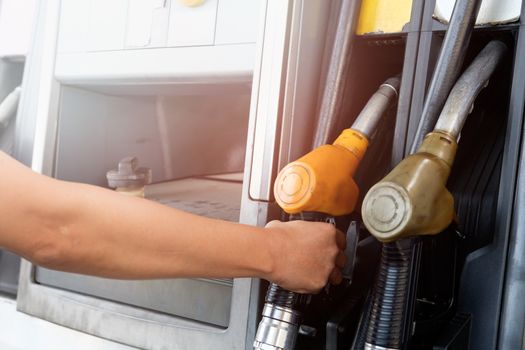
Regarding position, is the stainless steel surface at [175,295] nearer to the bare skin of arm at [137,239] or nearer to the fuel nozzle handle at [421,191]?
the bare skin of arm at [137,239]

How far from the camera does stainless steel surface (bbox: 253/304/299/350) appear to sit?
30.4 inches

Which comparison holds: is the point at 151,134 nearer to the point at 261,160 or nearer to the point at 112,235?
the point at 261,160

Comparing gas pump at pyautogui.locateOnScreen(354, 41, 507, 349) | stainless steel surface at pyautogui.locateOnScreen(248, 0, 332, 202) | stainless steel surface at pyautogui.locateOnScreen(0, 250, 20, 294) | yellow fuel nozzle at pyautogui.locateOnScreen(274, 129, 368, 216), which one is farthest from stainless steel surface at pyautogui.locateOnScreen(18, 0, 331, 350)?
stainless steel surface at pyautogui.locateOnScreen(0, 250, 20, 294)

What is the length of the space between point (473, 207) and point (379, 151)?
194 millimetres

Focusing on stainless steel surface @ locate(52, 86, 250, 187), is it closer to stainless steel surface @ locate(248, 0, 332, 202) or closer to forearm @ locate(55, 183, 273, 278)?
stainless steel surface @ locate(248, 0, 332, 202)

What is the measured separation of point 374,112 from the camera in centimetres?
85

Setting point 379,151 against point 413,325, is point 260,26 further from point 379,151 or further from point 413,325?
point 413,325

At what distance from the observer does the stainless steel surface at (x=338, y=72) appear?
878mm

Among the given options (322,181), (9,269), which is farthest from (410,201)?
(9,269)

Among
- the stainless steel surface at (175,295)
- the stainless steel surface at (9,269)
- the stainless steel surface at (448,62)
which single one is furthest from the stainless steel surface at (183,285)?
the stainless steel surface at (448,62)

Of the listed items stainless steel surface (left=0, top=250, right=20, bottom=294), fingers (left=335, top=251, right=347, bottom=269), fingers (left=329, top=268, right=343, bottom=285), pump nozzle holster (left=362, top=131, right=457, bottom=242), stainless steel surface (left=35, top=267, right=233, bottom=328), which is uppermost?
pump nozzle holster (left=362, top=131, right=457, bottom=242)

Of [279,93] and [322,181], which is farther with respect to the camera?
[279,93]

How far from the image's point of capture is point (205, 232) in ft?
2.30

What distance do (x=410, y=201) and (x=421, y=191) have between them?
0.07 feet
